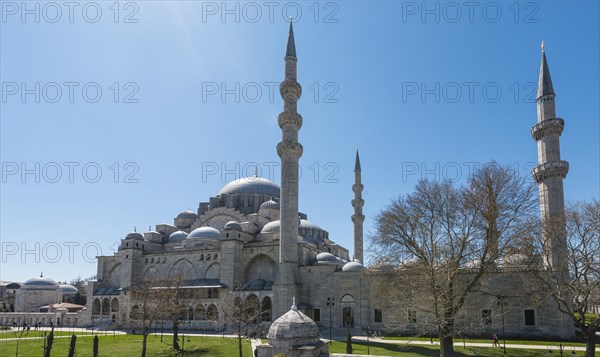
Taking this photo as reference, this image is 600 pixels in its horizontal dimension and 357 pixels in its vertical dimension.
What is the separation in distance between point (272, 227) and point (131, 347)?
798 inches

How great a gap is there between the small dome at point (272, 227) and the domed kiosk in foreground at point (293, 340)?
26.4 meters

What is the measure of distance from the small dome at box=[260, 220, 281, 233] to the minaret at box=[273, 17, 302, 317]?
792 centimetres

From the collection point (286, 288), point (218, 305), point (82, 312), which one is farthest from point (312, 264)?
point (82, 312)

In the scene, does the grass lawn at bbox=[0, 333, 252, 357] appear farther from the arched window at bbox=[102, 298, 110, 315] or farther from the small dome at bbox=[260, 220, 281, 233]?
the arched window at bbox=[102, 298, 110, 315]

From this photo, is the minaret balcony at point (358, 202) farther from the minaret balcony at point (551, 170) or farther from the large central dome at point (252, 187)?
the minaret balcony at point (551, 170)

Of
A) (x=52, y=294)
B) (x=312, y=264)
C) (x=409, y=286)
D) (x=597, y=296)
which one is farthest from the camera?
(x=52, y=294)

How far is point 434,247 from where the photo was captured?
946 inches

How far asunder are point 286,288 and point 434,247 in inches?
593

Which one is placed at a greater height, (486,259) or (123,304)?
(486,259)

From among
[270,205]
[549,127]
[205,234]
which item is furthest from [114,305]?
[549,127]

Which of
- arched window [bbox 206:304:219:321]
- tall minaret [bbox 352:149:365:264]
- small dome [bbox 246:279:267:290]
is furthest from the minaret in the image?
tall minaret [bbox 352:149:365:264]

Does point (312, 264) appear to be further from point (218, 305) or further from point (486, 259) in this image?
point (486, 259)

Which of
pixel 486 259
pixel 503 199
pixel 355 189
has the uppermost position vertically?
pixel 355 189

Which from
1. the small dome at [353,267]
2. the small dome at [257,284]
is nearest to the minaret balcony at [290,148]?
the small dome at [353,267]
